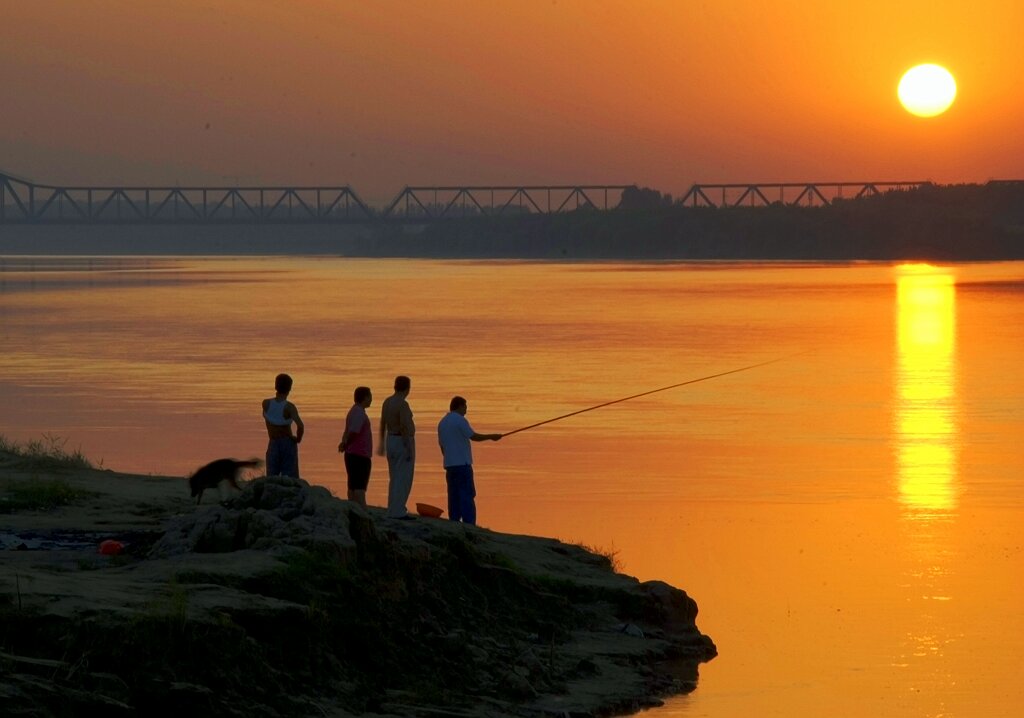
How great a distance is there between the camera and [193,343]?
1734 inches

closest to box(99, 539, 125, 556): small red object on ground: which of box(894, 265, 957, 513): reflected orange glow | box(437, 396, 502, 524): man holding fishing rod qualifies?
box(437, 396, 502, 524): man holding fishing rod

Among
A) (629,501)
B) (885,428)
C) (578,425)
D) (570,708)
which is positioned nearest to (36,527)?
(570,708)

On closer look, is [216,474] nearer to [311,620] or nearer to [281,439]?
[281,439]

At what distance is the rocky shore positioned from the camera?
29.9ft

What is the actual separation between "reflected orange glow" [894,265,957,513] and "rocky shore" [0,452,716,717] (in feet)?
19.7

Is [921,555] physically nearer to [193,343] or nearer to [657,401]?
[657,401]

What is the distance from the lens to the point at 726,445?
74.1 feet

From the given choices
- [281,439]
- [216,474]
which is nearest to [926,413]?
[281,439]

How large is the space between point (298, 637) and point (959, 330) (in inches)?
1619

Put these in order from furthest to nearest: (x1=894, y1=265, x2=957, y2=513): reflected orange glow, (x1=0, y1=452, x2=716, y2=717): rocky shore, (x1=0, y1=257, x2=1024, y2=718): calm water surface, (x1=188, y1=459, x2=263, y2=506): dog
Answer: (x1=894, y1=265, x2=957, y2=513): reflected orange glow → (x1=188, y1=459, x2=263, y2=506): dog → (x1=0, y1=257, x2=1024, y2=718): calm water surface → (x1=0, y1=452, x2=716, y2=717): rocky shore

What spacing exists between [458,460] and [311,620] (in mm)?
4022

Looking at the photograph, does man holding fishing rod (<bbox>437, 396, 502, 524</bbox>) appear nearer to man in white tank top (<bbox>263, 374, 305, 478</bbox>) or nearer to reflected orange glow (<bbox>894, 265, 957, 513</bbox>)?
man in white tank top (<bbox>263, 374, 305, 478</bbox>)

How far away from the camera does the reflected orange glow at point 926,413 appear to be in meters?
18.6

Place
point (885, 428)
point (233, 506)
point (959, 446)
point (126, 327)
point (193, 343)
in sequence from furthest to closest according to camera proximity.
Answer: point (126, 327) → point (193, 343) → point (885, 428) → point (959, 446) → point (233, 506)
